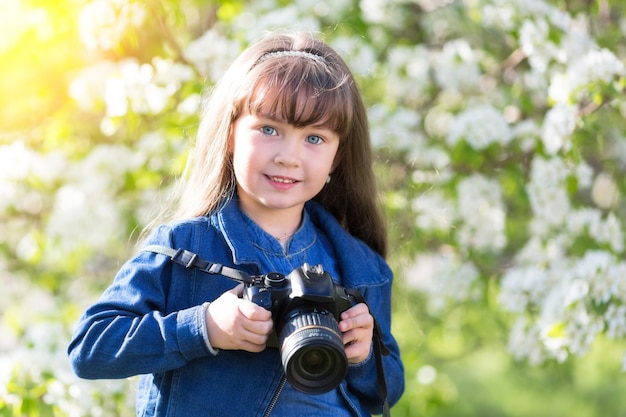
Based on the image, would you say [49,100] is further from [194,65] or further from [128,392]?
[128,392]

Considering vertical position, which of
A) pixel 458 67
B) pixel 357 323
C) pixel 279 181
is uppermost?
pixel 279 181

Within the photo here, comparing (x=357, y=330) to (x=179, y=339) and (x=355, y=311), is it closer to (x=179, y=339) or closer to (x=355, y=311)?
(x=355, y=311)

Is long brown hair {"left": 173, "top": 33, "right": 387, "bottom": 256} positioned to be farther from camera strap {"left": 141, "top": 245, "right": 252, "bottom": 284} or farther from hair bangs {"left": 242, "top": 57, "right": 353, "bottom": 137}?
camera strap {"left": 141, "top": 245, "right": 252, "bottom": 284}

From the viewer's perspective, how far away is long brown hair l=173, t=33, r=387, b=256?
6.43ft

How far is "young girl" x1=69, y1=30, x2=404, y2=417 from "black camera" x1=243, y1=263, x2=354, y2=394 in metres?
0.03

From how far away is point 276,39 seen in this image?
85.5 inches

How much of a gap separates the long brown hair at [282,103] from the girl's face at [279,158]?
3 cm

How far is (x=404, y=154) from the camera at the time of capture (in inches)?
132

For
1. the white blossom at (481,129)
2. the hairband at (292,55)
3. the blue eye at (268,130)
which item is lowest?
the white blossom at (481,129)

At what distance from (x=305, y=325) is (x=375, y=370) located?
51 cm

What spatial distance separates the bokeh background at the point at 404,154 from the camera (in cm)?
293

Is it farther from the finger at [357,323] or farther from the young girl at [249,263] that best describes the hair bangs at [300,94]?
the finger at [357,323]

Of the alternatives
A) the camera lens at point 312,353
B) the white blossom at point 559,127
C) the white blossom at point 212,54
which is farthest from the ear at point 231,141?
the white blossom at point 559,127

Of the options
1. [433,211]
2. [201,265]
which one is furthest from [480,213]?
[201,265]
